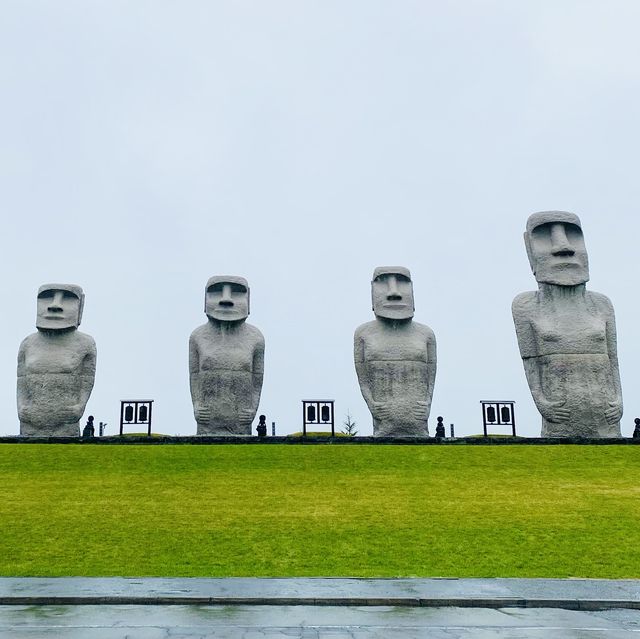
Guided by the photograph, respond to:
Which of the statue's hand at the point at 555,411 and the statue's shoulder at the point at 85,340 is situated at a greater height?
the statue's shoulder at the point at 85,340

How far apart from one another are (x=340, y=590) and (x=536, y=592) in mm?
1869

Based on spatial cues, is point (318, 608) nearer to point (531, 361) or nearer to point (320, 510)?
point (320, 510)

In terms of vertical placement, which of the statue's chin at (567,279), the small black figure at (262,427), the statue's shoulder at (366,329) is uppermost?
the statue's chin at (567,279)

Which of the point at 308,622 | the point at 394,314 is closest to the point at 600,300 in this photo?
the point at 394,314

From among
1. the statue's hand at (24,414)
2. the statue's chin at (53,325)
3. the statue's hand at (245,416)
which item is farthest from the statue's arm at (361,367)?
the statue's hand at (24,414)

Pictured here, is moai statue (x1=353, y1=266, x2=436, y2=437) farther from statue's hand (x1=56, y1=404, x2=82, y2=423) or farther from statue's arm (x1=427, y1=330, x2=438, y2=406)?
statue's hand (x1=56, y1=404, x2=82, y2=423)

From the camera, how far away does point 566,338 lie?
21156mm

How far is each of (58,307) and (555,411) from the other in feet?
43.3

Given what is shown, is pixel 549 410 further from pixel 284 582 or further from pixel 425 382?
pixel 284 582

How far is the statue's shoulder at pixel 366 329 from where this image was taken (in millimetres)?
A: 22484

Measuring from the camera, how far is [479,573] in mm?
9562

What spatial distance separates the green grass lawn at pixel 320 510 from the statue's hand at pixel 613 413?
118 inches

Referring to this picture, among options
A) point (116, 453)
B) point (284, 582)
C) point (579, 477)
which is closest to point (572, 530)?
point (579, 477)

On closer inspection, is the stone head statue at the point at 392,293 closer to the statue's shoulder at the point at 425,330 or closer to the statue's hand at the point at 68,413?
the statue's shoulder at the point at 425,330
